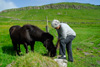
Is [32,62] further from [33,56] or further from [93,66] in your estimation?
[93,66]

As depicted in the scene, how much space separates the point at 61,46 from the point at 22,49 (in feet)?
11.0

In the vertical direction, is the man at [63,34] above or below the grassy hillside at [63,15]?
above

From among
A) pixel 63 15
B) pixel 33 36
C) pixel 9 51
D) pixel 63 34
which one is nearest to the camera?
pixel 63 34

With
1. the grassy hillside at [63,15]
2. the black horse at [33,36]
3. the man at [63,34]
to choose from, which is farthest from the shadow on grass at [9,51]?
the grassy hillside at [63,15]

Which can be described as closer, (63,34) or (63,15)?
(63,34)

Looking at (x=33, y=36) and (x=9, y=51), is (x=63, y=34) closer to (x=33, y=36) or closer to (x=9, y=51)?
(x=33, y=36)

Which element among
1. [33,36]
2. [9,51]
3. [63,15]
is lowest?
[63,15]

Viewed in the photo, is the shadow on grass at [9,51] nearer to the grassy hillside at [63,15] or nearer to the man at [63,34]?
the man at [63,34]

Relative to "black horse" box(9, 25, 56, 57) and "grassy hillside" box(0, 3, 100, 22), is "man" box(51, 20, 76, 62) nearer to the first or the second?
Answer: "black horse" box(9, 25, 56, 57)

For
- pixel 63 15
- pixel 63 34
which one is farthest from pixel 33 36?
pixel 63 15

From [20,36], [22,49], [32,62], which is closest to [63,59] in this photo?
[32,62]

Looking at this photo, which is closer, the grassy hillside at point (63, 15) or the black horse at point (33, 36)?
the black horse at point (33, 36)

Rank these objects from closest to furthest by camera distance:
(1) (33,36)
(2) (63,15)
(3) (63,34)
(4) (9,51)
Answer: (3) (63,34) → (1) (33,36) → (4) (9,51) → (2) (63,15)

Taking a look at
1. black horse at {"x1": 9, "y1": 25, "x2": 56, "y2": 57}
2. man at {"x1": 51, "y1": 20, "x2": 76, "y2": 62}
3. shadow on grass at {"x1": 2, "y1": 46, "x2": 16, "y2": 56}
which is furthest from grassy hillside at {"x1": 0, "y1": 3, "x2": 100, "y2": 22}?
man at {"x1": 51, "y1": 20, "x2": 76, "y2": 62}
